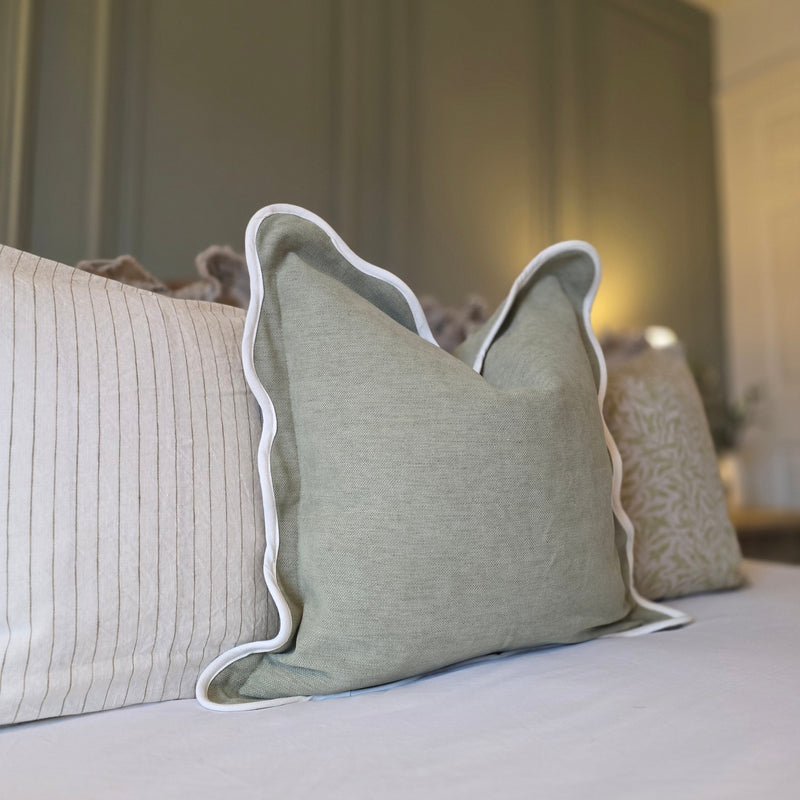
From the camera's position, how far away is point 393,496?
25.4 inches

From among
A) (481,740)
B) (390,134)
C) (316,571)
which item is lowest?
(481,740)

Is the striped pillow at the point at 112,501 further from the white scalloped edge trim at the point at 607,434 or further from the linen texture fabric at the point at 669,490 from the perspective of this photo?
the linen texture fabric at the point at 669,490

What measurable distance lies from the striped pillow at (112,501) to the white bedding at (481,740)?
5cm

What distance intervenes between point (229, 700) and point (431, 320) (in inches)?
29.7

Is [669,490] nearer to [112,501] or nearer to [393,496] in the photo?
[393,496]

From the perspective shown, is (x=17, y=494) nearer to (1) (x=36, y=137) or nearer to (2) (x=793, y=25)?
(1) (x=36, y=137)

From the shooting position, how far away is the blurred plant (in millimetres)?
2766

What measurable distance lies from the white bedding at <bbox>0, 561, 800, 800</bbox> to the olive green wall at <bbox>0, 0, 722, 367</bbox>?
4.01 feet

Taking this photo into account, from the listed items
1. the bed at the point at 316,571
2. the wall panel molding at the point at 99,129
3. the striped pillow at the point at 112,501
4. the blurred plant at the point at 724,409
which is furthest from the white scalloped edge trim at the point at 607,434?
the blurred plant at the point at 724,409

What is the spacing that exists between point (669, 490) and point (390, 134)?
1426 mm

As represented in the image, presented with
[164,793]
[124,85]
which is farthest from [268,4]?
[164,793]

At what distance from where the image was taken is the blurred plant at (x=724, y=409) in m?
2.77

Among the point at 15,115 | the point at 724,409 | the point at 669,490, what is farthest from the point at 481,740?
the point at 724,409

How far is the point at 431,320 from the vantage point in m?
1.26
